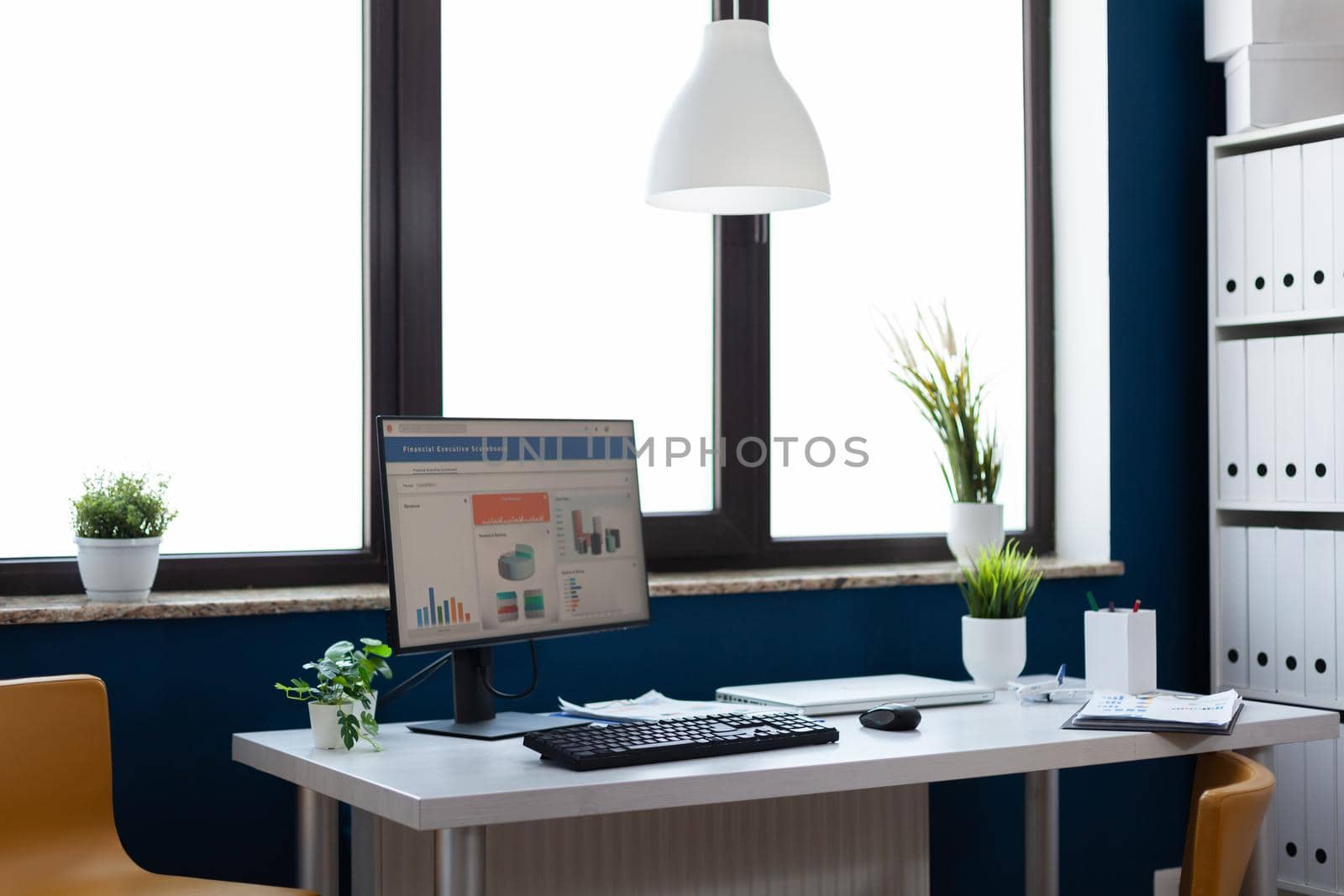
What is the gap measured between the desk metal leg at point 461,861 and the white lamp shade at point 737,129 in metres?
1.01

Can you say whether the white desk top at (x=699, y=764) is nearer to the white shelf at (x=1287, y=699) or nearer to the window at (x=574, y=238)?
the white shelf at (x=1287, y=699)

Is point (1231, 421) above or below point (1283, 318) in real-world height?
below

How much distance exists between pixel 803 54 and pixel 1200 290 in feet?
3.64

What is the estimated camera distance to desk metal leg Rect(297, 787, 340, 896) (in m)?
2.15

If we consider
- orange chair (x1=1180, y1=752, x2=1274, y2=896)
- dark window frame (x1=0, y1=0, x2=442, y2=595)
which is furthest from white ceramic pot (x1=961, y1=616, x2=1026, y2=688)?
dark window frame (x1=0, y1=0, x2=442, y2=595)

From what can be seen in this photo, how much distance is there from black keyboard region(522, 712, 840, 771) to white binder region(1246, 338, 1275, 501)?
4.76 feet

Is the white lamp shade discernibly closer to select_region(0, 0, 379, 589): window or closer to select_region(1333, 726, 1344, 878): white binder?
select_region(0, 0, 379, 589): window

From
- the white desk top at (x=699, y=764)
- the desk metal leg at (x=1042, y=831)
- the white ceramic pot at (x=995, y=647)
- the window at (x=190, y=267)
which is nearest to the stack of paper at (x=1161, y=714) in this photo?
the white desk top at (x=699, y=764)

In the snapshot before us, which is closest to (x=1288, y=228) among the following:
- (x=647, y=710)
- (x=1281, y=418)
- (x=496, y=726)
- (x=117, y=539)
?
(x=1281, y=418)

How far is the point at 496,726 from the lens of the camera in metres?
2.21

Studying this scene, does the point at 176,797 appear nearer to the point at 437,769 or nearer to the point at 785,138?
the point at 437,769

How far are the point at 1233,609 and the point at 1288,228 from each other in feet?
2.76

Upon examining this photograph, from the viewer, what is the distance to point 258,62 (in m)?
2.71

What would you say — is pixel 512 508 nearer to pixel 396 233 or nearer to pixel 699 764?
pixel 699 764
